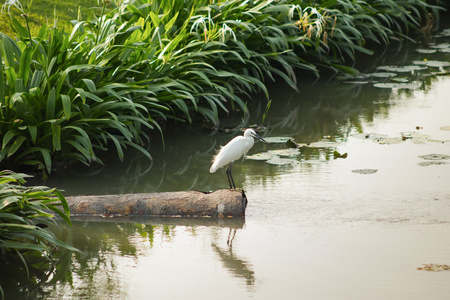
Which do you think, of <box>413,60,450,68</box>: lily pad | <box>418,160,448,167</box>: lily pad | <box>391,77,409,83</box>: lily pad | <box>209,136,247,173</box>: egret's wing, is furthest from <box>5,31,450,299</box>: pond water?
<box>413,60,450,68</box>: lily pad

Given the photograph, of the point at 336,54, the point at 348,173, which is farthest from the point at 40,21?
the point at 348,173

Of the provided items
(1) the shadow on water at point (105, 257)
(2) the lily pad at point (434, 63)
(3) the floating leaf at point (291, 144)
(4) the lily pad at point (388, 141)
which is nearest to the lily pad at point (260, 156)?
(3) the floating leaf at point (291, 144)

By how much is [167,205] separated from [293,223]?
0.85 metres

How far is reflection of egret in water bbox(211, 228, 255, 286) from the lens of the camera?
3.95 metres

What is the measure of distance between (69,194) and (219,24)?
3116 millimetres

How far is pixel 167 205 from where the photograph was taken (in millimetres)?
4875

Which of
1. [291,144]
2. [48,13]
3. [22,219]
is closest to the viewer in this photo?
[22,219]

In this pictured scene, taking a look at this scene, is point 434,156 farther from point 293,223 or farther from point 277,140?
point 293,223

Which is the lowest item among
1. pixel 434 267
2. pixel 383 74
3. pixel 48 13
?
pixel 434 267

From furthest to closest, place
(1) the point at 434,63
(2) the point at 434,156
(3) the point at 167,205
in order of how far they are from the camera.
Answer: (1) the point at 434,63, (2) the point at 434,156, (3) the point at 167,205

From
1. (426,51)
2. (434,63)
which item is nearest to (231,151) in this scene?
(434,63)

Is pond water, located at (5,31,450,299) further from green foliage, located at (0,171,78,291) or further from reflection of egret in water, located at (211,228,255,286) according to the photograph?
green foliage, located at (0,171,78,291)

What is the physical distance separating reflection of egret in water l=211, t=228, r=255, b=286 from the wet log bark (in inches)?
15.6

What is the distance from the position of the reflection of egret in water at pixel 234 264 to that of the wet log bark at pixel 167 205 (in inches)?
15.6
